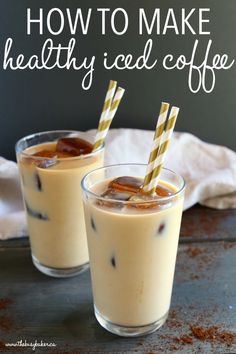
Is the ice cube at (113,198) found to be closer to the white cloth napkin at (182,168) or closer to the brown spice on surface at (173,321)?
the brown spice on surface at (173,321)

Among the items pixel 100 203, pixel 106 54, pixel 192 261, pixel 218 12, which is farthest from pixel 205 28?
pixel 100 203

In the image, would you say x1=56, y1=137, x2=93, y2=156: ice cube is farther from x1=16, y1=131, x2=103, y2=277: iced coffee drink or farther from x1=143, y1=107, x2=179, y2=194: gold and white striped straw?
x1=143, y1=107, x2=179, y2=194: gold and white striped straw

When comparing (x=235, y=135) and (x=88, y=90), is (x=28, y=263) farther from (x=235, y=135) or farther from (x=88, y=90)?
(x=235, y=135)

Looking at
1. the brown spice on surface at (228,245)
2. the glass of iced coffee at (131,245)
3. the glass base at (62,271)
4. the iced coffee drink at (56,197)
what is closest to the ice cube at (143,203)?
the glass of iced coffee at (131,245)

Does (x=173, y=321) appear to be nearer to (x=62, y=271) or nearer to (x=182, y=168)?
(x=62, y=271)

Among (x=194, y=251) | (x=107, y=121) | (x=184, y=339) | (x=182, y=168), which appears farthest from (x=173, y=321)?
(x=182, y=168)

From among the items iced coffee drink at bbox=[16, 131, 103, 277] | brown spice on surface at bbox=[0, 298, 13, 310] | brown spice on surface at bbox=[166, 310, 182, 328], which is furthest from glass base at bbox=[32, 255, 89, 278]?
brown spice on surface at bbox=[166, 310, 182, 328]
